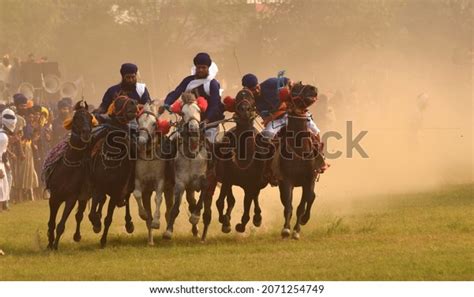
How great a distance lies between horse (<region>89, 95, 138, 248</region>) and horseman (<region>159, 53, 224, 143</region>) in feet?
3.00

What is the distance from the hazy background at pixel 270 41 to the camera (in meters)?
83.8

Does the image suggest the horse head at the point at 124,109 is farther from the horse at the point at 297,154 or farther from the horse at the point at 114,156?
the horse at the point at 297,154

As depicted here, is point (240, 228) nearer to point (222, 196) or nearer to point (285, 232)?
point (222, 196)

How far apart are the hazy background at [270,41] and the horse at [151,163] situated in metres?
52.8

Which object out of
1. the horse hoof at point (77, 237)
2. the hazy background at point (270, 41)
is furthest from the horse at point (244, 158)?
the hazy background at point (270, 41)

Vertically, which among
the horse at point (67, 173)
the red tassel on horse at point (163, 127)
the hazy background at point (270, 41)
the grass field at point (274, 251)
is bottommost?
the grass field at point (274, 251)

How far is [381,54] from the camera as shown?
96.9 m

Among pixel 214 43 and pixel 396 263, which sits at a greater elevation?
pixel 214 43

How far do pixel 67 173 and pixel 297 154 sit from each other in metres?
3.88

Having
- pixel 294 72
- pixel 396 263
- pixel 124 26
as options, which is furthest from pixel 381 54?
pixel 396 263

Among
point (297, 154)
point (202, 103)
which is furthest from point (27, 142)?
point (297, 154)

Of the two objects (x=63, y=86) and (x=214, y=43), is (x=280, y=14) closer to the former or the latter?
(x=214, y=43)
